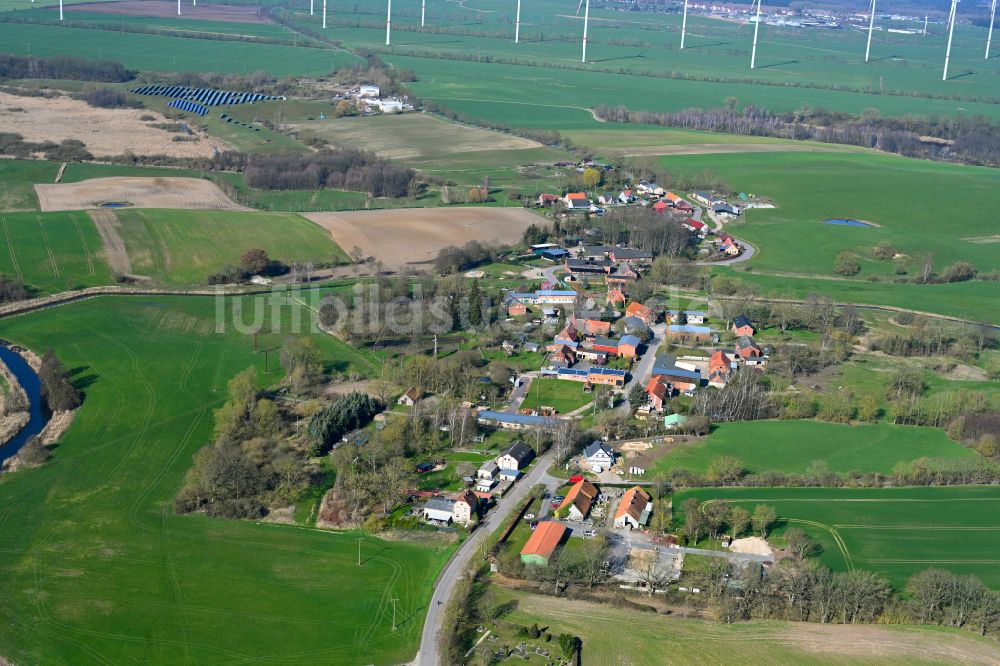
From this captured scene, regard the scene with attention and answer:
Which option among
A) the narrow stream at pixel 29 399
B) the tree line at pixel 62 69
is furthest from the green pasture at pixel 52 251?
the tree line at pixel 62 69

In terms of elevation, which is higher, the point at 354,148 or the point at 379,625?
the point at 354,148

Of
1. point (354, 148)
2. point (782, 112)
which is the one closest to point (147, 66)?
point (354, 148)

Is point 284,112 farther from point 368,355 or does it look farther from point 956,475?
point 956,475

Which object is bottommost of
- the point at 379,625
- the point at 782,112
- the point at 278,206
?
the point at 379,625

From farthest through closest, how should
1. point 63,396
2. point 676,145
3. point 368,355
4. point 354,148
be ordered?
point 676,145
point 354,148
point 368,355
point 63,396

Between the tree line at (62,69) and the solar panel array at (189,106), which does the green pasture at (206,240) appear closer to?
the solar panel array at (189,106)

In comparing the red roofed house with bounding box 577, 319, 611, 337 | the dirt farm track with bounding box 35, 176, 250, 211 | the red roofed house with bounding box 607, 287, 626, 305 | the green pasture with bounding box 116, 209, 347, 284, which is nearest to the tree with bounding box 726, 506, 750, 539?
the red roofed house with bounding box 577, 319, 611, 337
